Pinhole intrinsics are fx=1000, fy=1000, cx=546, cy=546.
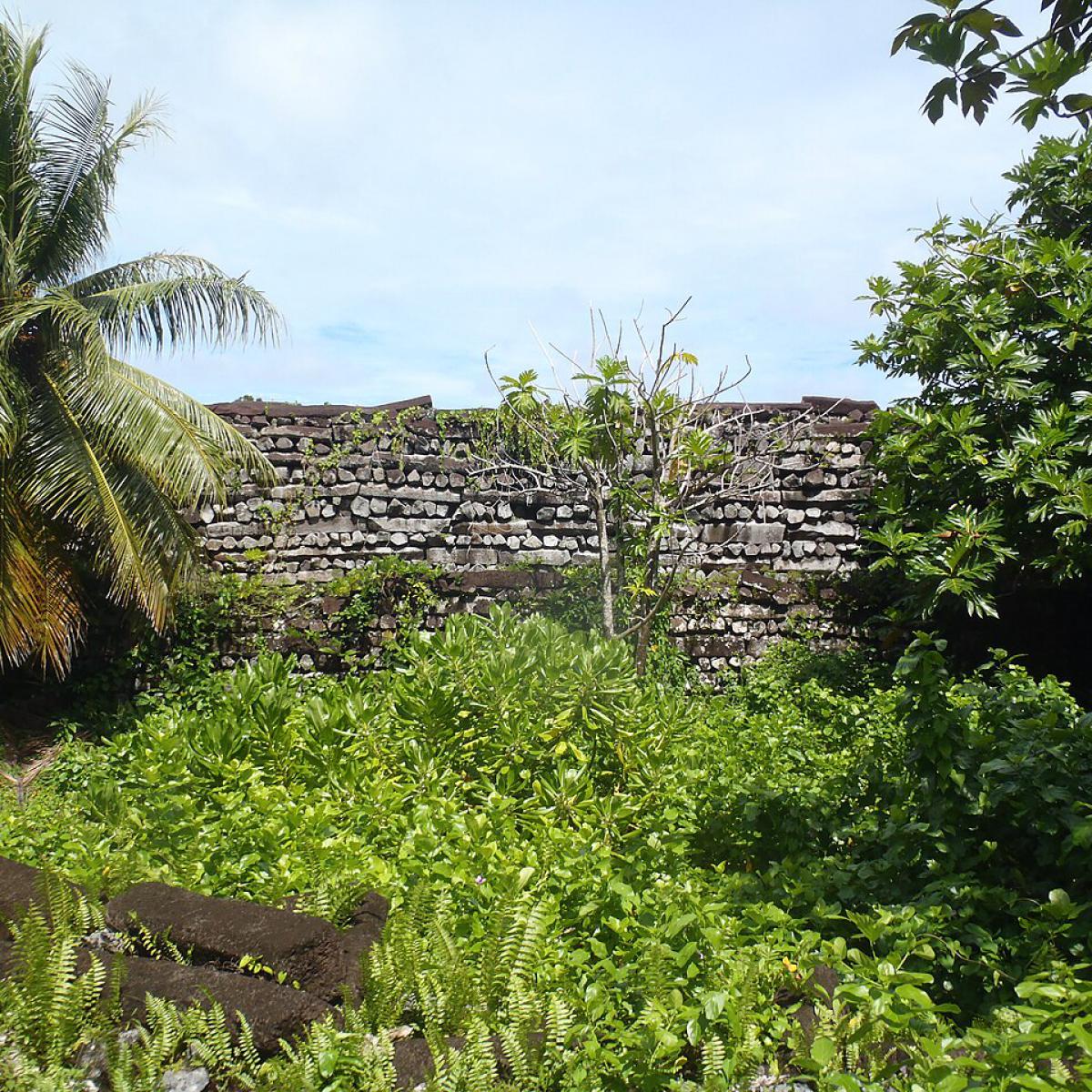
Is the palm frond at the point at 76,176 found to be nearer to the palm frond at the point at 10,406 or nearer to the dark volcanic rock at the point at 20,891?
the palm frond at the point at 10,406

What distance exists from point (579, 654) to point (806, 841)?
1804 millimetres

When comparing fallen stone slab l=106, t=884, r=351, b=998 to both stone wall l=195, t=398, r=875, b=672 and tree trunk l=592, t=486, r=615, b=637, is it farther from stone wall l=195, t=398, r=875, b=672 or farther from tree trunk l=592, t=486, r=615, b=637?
stone wall l=195, t=398, r=875, b=672

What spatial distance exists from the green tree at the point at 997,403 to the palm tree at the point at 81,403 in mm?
5578

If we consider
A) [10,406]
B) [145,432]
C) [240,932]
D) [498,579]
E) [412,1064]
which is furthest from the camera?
[498,579]

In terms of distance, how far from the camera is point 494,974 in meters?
3.15

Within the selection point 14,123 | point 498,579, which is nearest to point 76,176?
point 14,123

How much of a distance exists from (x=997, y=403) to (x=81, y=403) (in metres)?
7.21

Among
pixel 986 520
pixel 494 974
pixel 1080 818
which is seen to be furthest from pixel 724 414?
pixel 494 974

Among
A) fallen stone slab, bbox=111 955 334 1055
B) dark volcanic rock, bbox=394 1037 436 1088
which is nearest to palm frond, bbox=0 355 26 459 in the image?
fallen stone slab, bbox=111 955 334 1055

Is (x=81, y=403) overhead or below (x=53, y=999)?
overhead

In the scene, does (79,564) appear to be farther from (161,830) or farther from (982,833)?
(982,833)

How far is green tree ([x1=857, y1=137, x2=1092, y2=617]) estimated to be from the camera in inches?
280

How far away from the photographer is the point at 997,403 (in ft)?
25.3

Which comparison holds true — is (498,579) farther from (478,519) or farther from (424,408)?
(424,408)
